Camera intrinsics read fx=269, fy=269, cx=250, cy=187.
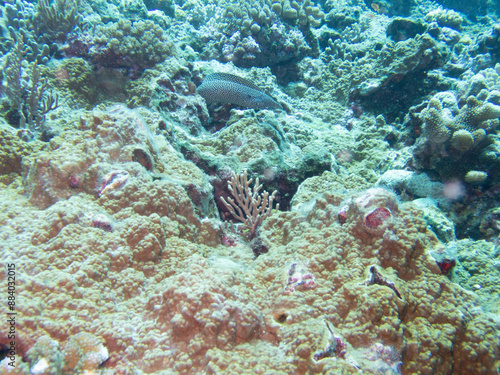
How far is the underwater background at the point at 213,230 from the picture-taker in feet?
4.73

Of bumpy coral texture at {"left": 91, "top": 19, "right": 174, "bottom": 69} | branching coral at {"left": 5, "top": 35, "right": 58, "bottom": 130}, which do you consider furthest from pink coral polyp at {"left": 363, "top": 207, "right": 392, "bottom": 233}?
bumpy coral texture at {"left": 91, "top": 19, "right": 174, "bottom": 69}

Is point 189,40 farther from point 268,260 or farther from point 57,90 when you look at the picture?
point 268,260

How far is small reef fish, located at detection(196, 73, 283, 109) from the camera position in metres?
4.96

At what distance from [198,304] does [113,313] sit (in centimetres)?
52

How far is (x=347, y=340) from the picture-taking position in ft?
4.91

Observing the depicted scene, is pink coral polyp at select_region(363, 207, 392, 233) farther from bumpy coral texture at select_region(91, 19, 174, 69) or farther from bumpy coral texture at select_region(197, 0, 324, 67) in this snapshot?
bumpy coral texture at select_region(197, 0, 324, 67)

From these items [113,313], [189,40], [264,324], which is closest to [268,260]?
[264,324]

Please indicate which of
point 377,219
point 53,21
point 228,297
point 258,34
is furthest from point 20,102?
point 258,34

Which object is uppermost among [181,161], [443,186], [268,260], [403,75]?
[403,75]

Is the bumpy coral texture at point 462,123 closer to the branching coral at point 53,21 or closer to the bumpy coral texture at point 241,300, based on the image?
the bumpy coral texture at point 241,300

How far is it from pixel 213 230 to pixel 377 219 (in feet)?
4.70

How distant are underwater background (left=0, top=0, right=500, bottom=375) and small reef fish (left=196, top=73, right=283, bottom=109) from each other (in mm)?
28

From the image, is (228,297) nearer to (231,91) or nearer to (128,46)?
(231,91)

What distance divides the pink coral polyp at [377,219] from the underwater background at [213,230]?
15 mm
